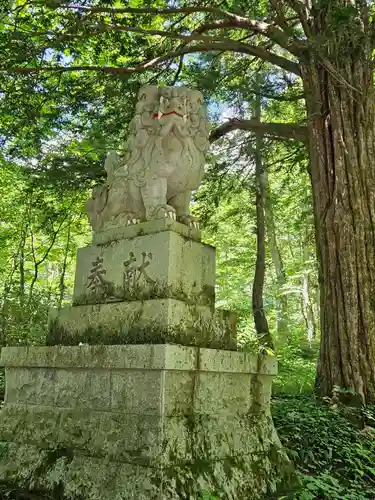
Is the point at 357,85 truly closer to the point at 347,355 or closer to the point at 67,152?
the point at 347,355

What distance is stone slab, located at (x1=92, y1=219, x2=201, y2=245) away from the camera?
3408 mm

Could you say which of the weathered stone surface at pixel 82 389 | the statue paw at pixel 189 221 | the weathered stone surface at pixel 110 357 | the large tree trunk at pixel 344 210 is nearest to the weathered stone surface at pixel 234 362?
the weathered stone surface at pixel 110 357

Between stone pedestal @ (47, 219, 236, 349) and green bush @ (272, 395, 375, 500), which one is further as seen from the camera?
green bush @ (272, 395, 375, 500)

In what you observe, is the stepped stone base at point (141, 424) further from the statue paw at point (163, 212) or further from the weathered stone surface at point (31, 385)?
the statue paw at point (163, 212)

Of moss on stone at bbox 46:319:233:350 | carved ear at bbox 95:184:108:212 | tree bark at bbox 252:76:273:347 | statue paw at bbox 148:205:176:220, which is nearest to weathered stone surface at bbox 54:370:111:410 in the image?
moss on stone at bbox 46:319:233:350

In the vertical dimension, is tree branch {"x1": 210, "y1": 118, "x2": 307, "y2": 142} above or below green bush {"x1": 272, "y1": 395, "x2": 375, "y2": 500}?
above

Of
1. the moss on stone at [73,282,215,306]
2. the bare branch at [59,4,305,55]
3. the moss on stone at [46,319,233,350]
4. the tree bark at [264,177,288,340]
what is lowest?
the moss on stone at [46,319,233,350]

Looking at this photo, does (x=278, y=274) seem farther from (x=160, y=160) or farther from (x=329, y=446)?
(x=160, y=160)

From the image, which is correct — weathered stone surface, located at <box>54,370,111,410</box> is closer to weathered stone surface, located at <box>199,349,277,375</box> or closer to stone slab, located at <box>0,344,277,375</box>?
stone slab, located at <box>0,344,277,375</box>

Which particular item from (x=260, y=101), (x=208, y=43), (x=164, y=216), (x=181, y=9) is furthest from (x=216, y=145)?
(x=164, y=216)

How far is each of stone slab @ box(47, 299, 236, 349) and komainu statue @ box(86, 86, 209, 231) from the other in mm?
743

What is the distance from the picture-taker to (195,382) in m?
3.00

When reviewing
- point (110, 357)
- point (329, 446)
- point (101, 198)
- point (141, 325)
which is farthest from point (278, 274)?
point (110, 357)

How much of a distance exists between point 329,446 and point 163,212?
2.64 m
